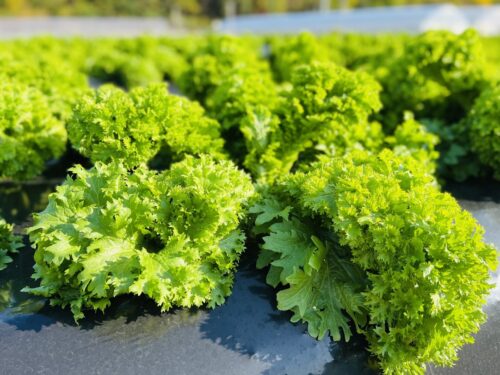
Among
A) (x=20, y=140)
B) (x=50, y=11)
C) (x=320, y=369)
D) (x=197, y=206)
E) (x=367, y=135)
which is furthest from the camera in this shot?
(x=50, y=11)

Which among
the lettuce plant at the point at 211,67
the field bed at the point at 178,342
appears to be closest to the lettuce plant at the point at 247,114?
the field bed at the point at 178,342

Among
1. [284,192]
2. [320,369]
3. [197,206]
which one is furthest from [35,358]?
[284,192]

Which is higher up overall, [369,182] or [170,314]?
[369,182]

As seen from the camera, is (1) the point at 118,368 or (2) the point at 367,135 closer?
(1) the point at 118,368

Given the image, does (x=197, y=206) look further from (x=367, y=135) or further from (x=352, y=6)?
(x=352, y=6)

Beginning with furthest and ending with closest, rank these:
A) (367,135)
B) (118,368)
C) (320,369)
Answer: (367,135)
(320,369)
(118,368)

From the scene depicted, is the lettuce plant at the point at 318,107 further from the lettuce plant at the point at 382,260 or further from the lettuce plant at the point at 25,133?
the lettuce plant at the point at 25,133
